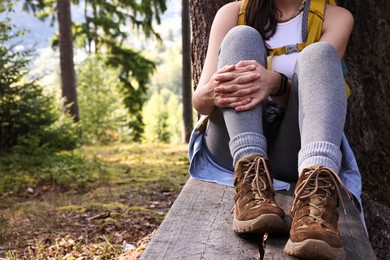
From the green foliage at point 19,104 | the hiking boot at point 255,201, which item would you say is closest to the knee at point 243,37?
the hiking boot at point 255,201

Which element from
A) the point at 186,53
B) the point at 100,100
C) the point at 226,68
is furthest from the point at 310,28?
the point at 100,100

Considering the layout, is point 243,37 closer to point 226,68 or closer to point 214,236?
point 226,68

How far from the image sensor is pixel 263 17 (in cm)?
248

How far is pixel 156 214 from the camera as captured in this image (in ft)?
11.8

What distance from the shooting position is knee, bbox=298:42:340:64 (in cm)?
194

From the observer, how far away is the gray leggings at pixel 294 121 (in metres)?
1.82

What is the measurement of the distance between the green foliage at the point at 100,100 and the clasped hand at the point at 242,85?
14.4 metres

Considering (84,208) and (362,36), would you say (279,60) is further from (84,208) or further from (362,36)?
(84,208)

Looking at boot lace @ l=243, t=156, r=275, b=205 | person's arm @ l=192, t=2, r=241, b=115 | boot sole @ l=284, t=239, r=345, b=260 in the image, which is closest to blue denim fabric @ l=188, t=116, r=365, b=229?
person's arm @ l=192, t=2, r=241, b=115

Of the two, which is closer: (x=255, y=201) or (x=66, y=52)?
(x=255, y=201)

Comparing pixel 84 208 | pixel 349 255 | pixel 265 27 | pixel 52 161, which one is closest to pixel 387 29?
pixel 265 27

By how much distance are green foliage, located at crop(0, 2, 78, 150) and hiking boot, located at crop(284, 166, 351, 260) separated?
5.21m

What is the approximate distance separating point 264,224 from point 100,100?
1896 centimetres

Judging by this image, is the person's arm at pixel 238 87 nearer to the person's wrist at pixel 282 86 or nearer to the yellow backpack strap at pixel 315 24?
the person's wrist at pixel 282 86
